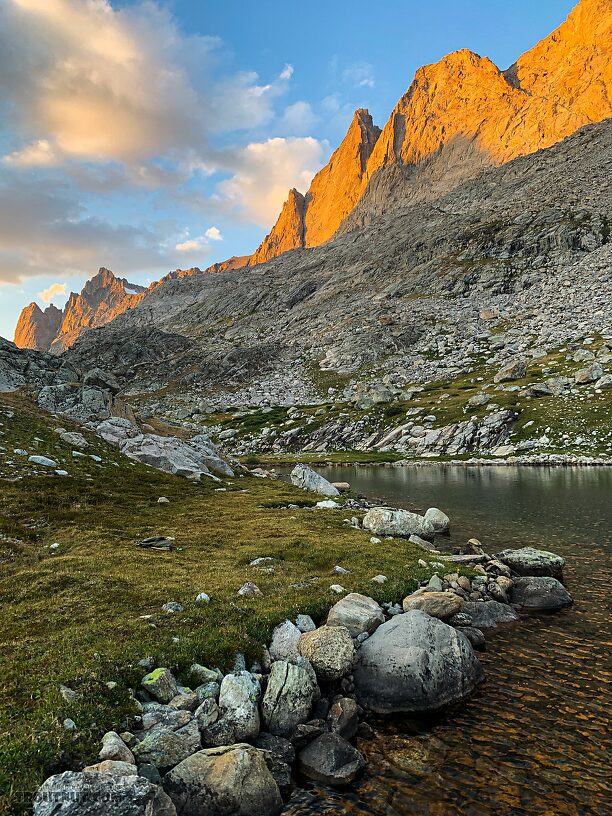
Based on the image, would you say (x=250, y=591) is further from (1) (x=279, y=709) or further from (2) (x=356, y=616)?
(1) (x=279, y=709)

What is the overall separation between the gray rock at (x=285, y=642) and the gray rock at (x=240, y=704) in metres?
1.64

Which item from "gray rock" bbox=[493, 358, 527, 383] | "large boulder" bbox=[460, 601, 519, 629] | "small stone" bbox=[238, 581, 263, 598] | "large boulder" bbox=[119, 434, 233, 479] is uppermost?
"gray rock" bbox=[493, 358, 527, 383]

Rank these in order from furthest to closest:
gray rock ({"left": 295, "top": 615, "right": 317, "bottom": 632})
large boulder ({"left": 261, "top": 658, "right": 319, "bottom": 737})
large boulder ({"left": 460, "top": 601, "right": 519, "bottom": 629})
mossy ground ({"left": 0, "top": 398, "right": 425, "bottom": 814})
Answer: large boulder ({"left": 460, "top": 601, "right": 519, "bottom": 629}) → gray rock ({"left": 295, "top": 615, "right": 317, "bottom": 632}) → large boulder ({"left": 261, "top": 658, "right": 319, "bottom": 737}) → mossy ground ({"left": 0, "top": 398, "right": 425, "bottom": 814})

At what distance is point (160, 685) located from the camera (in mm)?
12445

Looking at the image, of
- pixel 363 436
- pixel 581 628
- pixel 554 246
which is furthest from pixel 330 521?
pixel 554 246

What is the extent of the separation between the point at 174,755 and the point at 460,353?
524 ft

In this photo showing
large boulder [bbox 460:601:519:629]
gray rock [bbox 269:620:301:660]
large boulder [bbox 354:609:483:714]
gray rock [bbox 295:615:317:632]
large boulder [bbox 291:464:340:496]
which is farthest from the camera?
large boulder [bbox 291:464:340:496]

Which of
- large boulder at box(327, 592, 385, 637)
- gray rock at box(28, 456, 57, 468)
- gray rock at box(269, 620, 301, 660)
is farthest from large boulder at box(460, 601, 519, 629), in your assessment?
gray rock at box(28, 456, 57, 468)

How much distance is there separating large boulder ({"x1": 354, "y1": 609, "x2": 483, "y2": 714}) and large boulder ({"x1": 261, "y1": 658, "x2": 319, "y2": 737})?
207 cm

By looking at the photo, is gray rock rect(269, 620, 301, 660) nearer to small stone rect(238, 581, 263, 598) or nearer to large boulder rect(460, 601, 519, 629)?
small stone rect(238, 581, 263, 598)

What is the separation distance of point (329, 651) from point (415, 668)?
2.78 metres

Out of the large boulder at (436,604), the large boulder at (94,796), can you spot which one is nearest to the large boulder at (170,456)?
the large boulder at (436,604)

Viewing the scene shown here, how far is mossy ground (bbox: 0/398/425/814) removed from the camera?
35.6 feet

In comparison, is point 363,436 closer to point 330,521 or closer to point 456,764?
point 330,521
